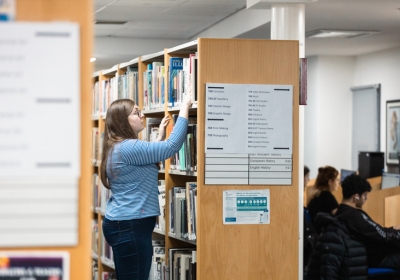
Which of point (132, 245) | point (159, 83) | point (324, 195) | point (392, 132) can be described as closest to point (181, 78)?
point (159, 83)

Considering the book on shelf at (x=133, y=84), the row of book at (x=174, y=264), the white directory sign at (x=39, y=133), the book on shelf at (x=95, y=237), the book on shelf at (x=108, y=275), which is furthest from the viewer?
the book on shelf at (x=95, y=237)

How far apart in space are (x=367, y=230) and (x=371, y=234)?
0.05m

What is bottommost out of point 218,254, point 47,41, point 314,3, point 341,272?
point 341,272

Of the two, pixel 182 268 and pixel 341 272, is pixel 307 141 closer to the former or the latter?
pixel 341 272

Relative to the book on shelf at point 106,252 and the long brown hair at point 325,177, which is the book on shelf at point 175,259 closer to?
the book on shelf at point 106,252

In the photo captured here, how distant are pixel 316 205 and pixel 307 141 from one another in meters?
4.01

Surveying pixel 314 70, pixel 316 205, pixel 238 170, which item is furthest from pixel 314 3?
pixel 314 70

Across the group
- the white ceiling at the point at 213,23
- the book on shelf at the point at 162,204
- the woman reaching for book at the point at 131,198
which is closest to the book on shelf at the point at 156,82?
the book on shelf at the point at 162,204

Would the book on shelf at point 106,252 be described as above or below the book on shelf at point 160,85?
below

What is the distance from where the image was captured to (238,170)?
395 cm

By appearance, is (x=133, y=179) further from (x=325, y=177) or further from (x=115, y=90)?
(x=325, y=177)

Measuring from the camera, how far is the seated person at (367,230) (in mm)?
5242

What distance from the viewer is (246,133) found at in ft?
13.0

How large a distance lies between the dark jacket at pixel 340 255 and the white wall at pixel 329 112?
5436 mm
